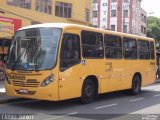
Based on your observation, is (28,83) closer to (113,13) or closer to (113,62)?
(113,62)

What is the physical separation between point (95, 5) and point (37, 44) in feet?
233

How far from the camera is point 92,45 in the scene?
14789mm

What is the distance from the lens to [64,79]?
42.3 feet

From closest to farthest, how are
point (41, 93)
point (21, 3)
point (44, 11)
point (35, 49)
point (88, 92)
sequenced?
1. point (41, 93)
2. point (35, 49)
3. point (88, 92)
4. point (21, 3)
5. point (44, 11)

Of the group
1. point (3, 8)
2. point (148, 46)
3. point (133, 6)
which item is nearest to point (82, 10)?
point (3, 8)

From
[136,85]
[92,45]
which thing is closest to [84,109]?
[92,45]

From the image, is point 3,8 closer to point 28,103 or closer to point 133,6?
point 28,103

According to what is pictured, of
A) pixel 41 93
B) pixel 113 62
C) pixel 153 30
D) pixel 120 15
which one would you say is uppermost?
pixel 120 15

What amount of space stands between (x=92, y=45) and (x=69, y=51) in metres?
1.67

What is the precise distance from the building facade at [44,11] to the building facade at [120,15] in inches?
1251

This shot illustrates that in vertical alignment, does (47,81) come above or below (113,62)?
below

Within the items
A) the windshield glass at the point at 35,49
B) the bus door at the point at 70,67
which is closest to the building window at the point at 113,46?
the bus door at the point at 70,67

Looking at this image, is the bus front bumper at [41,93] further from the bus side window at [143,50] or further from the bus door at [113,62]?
the bus side window at [143,50]

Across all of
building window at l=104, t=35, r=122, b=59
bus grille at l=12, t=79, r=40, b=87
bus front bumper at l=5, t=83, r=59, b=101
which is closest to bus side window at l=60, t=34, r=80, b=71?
bus front bumper at l=5, t=83, r=59, b=101
